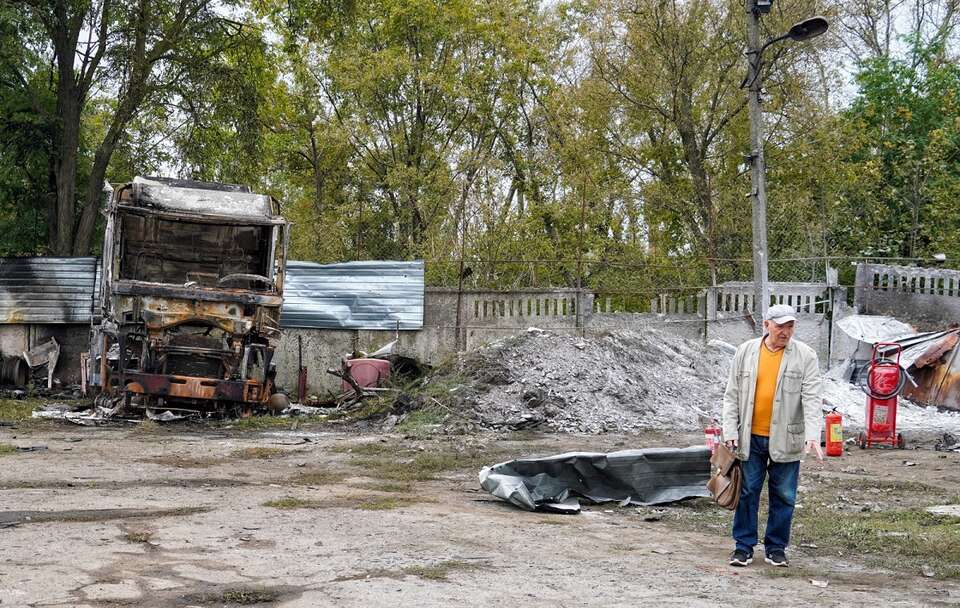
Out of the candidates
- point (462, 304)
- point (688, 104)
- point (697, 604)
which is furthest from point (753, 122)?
point (688, 104)

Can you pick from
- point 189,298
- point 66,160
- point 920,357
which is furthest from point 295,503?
point 66,160

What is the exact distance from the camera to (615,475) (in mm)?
9727

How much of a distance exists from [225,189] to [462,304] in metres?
5.02

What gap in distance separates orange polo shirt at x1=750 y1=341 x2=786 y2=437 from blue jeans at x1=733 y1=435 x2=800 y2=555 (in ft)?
0.24

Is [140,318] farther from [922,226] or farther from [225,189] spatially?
[922,226]

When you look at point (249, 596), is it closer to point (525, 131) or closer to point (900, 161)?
point (900, 161)

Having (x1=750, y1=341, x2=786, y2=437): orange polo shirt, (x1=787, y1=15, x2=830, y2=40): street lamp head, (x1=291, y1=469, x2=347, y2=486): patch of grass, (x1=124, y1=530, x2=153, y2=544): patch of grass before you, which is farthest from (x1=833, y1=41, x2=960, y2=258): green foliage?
(x1=124, y1=530, x2=153, y2=544): patch of grass

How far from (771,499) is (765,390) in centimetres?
72

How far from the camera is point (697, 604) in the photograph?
228 inches

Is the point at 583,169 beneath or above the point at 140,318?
above

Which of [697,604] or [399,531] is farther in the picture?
[399,531]

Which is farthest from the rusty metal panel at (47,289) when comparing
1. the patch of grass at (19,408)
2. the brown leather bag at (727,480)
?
the brown leather bag at (727,480)

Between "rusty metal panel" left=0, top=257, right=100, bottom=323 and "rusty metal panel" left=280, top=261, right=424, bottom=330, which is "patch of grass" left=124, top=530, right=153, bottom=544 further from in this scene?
"rusty metal panel" left=0, top=257, right=100, bottom=323

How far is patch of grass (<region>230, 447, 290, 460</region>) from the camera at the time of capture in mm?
12633
